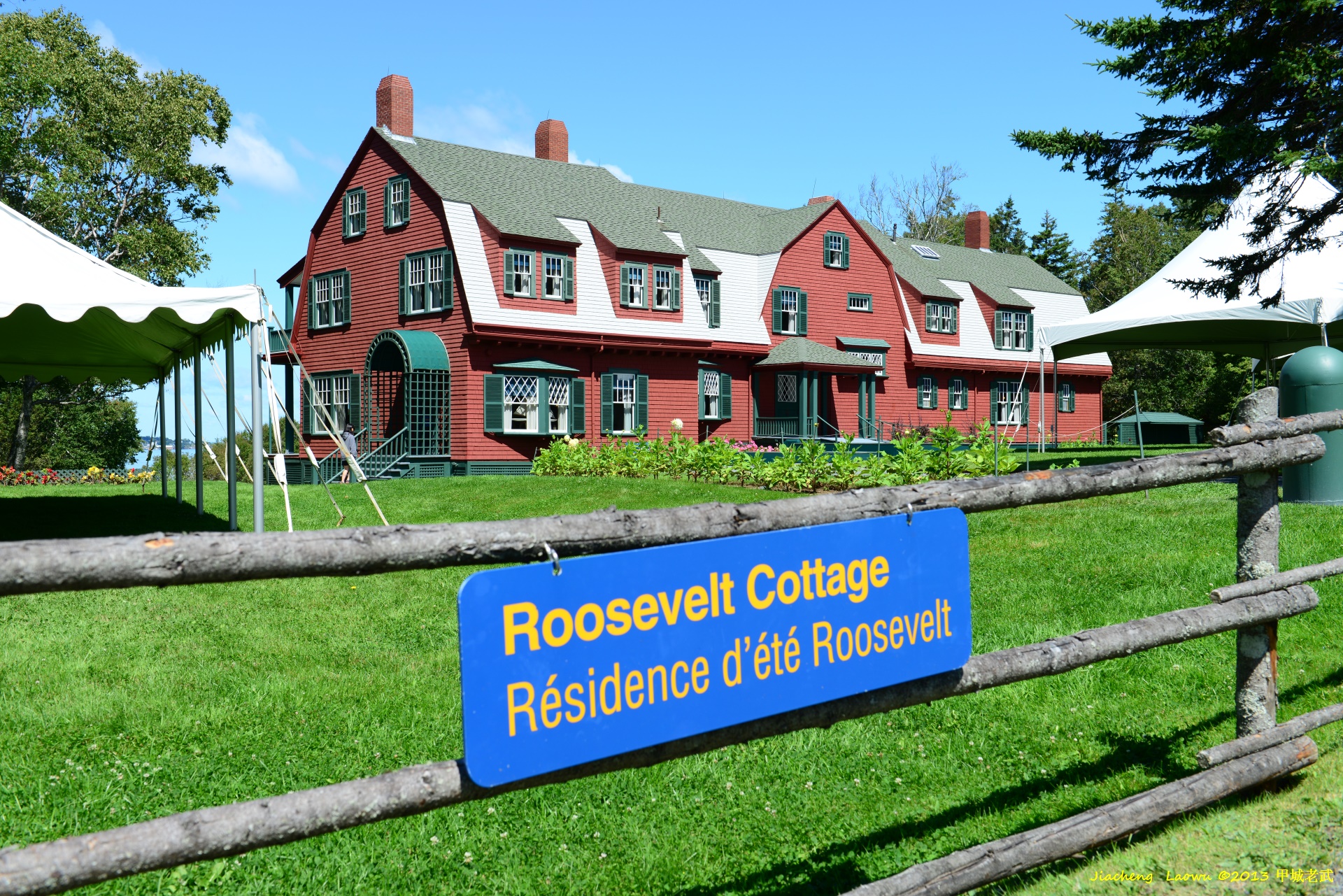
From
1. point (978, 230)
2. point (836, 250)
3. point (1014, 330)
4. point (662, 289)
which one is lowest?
point (1014, 330)

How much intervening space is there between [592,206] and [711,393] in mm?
6465

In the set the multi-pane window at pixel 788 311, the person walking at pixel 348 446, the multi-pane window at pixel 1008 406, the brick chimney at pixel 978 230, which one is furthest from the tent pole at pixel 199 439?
the brick chimney at pixel 978 230

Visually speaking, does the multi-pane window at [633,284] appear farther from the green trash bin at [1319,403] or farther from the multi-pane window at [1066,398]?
the multi-pane window at [1066,398]

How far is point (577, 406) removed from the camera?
1058 inches

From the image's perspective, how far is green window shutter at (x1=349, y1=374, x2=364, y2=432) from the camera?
88.0ft

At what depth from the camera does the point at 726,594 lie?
→ 2.77m

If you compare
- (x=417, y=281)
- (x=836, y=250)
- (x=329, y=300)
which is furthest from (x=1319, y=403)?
(x=329, y=300)

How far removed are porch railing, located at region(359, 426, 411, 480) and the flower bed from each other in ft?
14.8

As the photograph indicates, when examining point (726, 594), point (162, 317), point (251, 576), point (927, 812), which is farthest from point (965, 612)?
point (162, 317)

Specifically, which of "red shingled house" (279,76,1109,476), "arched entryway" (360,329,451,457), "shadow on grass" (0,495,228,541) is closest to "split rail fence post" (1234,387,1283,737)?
"shadow on grass" (0,495,228,541)

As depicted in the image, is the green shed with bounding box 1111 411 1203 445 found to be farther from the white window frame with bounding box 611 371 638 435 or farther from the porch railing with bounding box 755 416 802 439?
the white window frame with bounding box 611 371 638 435

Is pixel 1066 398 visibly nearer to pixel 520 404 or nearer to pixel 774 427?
pixel 774 427

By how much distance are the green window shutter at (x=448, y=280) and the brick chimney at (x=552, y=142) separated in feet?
25.3

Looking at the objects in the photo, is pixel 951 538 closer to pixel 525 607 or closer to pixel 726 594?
pixel 726 594
